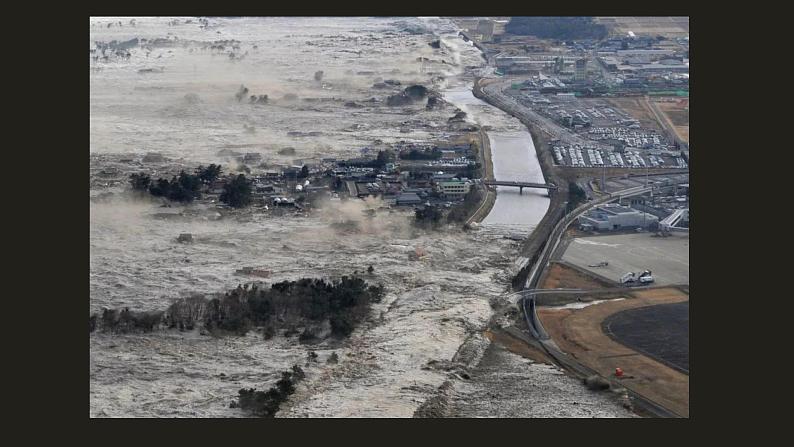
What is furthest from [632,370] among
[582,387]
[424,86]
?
[424,86]

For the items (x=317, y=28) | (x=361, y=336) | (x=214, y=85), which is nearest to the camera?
(x=361, y=336)

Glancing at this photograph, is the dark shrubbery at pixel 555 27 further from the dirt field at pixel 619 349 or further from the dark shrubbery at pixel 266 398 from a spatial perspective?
the dark shrubbery at pixel 266 398

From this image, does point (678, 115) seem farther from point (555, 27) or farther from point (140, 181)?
point (140, 181)

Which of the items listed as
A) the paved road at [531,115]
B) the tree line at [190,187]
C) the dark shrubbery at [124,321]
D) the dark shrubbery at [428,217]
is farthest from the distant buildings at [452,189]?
the dark shrubbery at [124,321]

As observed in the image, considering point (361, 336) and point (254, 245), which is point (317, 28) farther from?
point (361, 336)

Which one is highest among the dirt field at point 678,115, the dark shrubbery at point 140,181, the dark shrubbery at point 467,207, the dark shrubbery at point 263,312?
the dirt field at point 678,115

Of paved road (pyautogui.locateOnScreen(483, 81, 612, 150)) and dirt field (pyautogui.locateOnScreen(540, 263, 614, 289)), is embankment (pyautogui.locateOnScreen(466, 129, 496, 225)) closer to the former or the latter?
paved road (pyautogui.locateOnScreen(483, 81, 612, 150))
